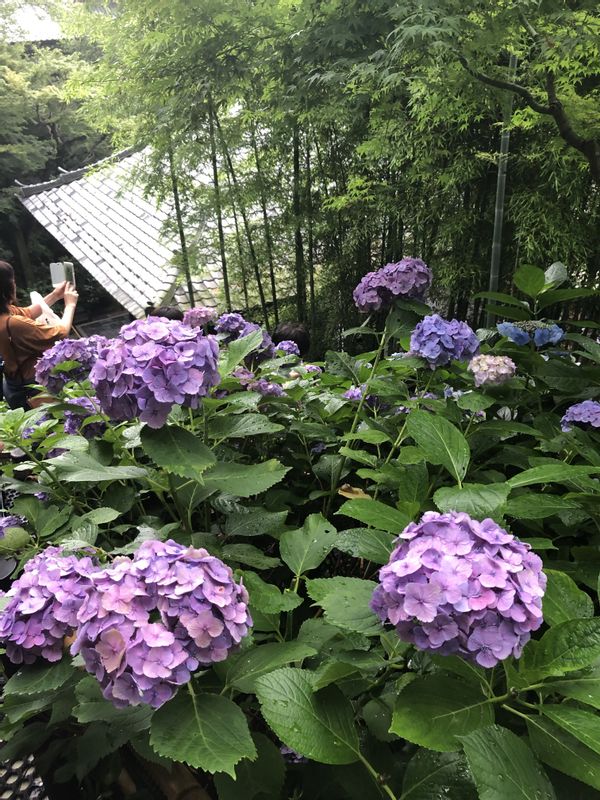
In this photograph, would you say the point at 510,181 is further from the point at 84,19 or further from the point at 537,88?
the point at 84,19

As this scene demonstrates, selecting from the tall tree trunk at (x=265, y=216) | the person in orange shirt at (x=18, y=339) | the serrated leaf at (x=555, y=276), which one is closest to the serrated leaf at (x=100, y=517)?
the serrated leaf at (x=555, y=276)

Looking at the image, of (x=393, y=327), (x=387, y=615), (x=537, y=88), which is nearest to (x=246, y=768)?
(x=387, y=615)

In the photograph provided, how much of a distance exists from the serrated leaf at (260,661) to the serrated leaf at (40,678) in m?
0.20

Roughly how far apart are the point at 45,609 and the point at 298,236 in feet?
12.7

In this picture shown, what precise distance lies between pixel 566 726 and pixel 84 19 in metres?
4.84

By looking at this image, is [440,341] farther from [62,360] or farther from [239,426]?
[62,360]

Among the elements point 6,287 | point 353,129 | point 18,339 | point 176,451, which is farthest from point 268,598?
point 353,129

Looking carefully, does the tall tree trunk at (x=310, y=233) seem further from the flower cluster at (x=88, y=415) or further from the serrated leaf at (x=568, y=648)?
the serrated leaf at (x=568, y=648)

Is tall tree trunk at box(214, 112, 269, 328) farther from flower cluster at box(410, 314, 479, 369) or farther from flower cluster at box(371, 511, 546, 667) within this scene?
flower cluster at box(371, 511, 546, 667)

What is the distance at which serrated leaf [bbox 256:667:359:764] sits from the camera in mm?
476

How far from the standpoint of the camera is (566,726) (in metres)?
0.43

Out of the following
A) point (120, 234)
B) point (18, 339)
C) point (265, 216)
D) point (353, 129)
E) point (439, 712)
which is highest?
point (353, 129)

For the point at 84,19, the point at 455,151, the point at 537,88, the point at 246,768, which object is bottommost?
the point at 246,768

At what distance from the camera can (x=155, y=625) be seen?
488mm
